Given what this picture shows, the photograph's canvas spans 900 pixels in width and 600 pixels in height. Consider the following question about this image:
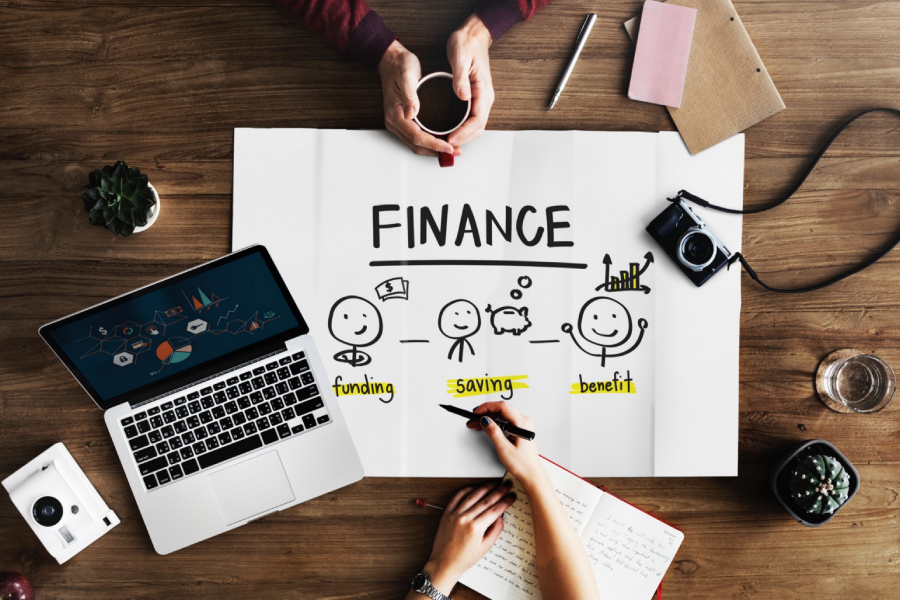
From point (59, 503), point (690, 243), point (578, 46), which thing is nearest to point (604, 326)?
point (690, 243)

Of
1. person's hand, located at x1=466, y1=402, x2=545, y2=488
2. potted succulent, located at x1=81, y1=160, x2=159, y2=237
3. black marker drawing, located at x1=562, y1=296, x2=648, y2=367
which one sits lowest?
person's hand, located at x1=466, y1=402, x2=545, y2=488

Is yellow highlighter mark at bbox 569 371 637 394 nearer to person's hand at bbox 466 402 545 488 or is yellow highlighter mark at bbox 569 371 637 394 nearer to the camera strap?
person's hand at bbox 466 402 545 488

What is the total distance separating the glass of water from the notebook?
0.35m

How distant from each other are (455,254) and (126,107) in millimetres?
581

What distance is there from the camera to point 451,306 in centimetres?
93

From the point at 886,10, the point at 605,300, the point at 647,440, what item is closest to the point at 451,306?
the point at 605,300

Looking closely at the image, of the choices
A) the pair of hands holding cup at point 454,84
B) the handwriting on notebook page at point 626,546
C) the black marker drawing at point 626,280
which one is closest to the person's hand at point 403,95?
the pair of hands holding cup at point 454,84

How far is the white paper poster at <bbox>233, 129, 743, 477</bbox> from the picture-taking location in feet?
3.03

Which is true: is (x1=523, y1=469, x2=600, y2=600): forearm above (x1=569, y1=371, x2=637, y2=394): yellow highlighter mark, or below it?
below

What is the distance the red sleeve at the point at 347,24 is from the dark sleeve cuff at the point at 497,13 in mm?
146

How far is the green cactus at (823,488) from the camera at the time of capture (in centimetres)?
85

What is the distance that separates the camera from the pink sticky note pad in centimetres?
91

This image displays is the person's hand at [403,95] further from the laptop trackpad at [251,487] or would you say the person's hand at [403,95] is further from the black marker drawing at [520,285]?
the laptop trackpad at [251,487]

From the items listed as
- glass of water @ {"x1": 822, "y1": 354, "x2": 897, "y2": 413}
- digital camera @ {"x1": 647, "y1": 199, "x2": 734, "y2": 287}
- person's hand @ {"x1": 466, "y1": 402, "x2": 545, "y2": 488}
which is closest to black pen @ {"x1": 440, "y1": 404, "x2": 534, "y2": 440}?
person's hand @ {"x1": 466, "y1": 402, "x2": 545, "y2": 488}
